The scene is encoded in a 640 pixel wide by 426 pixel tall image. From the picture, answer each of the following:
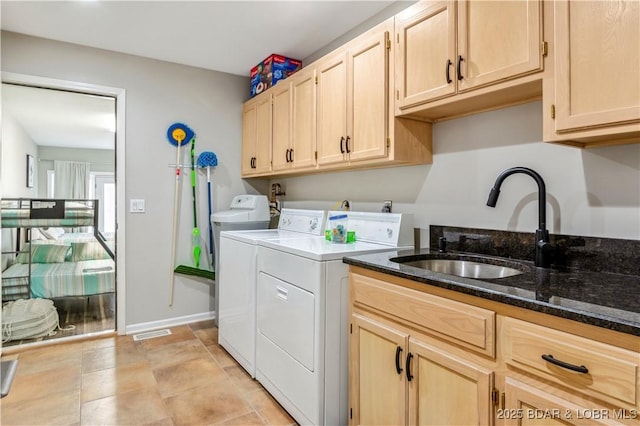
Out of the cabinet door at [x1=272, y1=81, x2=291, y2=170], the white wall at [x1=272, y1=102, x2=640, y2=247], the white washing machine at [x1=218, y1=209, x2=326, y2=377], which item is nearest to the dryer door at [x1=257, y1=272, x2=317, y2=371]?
the white washing machine at [x1=218, y1=209, x2=326, y2=377]

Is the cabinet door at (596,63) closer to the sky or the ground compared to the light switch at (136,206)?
closer to the sky

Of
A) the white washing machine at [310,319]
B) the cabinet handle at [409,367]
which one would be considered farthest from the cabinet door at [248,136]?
the cabinet handle at [409,367]

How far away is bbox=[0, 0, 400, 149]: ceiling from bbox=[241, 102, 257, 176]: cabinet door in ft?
1.29

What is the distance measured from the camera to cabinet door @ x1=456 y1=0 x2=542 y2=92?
1.34 m

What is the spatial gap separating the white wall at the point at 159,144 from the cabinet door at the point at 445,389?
2.60 metres

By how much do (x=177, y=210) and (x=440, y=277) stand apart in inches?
107

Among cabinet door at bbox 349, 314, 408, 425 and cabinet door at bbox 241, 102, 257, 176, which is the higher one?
cabinet door at bbox 241, 102, 257, 176

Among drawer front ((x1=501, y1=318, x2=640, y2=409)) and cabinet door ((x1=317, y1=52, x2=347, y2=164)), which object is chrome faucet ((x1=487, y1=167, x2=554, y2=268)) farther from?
cabinet door ((x1=317, y1=52, x2=347, y2=164))

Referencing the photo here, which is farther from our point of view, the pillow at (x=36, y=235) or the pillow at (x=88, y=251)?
the pillow at (x=88, y=251)

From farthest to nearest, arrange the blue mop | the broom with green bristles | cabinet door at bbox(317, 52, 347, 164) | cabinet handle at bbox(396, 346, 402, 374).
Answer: the blue mop → the broom with green bristles → cabinet door at bbox(317, 52, 347, 164) → cabinet handle at bbox(396, 346, 402, 374)

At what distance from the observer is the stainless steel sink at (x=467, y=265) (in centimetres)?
167

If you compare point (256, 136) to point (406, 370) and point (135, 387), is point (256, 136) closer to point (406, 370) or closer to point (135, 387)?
point (135, 387)

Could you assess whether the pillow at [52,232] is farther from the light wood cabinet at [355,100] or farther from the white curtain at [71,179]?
the light wood cabinet at [355,100]

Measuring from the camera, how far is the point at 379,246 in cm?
209
